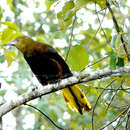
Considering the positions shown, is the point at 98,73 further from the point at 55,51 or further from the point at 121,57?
the point at 55,51

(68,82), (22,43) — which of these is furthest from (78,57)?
(22,43)

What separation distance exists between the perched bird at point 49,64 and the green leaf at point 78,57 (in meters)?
0.33

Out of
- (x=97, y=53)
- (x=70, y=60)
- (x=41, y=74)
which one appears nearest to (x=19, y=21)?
(x=97, y=53)

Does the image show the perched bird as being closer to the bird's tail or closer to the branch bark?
the bird's tail

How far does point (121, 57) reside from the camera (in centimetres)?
238

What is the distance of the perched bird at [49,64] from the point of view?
10.2 feet

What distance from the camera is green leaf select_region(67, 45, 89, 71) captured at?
2.67m

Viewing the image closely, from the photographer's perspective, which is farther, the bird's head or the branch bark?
the bird's head

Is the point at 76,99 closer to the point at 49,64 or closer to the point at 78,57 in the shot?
the point at 49,64

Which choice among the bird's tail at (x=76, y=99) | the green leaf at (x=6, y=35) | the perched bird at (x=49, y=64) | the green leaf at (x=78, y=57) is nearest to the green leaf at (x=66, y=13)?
the green leaf at (x=78, y=57)

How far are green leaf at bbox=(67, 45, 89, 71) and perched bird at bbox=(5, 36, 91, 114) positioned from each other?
0.33 meters

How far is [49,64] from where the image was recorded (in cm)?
316

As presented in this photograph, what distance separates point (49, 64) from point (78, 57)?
0.55m

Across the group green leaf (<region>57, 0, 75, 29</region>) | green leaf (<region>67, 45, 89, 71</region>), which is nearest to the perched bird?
green leaf (<region>67, 45, 89, 71</region>)
